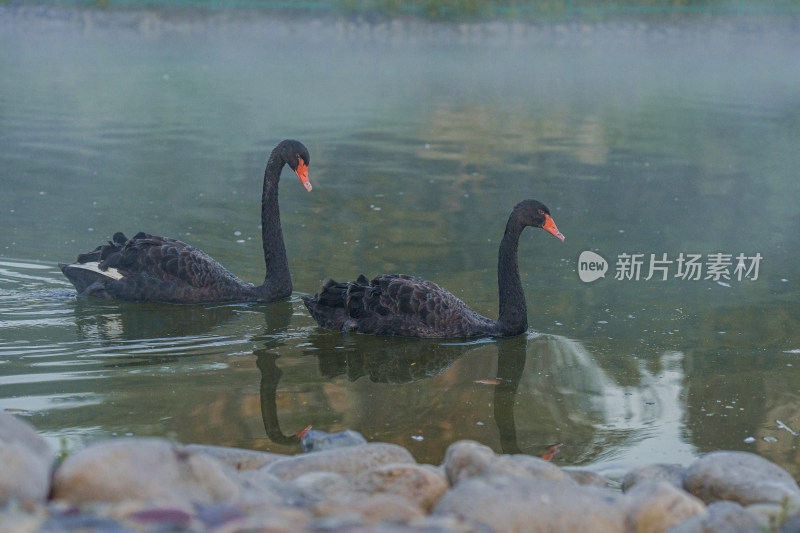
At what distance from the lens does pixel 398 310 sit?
5.97m

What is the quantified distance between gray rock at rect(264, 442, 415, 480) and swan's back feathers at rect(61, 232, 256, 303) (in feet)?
9.13

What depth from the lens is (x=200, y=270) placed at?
6562 millimetres

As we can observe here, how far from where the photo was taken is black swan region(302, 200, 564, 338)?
5941 mm

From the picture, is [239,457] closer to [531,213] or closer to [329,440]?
[329,440]

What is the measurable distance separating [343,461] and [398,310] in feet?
7.21

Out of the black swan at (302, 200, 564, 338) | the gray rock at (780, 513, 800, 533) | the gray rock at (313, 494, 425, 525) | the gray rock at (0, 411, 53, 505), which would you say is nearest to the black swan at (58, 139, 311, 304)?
the black swan at (302, 200, 564, 338)

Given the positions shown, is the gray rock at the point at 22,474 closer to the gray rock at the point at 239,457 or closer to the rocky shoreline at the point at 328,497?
the rocky shoreline at the point at 328,497

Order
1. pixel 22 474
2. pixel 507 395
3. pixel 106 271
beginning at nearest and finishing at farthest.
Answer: pixel 22 474, pixel 507 395, pixel 106 271

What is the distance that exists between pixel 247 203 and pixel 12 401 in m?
5.23

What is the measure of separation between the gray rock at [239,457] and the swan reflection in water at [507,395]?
47 centimetres

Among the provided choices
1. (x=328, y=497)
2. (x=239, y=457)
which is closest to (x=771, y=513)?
(x=328, y=497)

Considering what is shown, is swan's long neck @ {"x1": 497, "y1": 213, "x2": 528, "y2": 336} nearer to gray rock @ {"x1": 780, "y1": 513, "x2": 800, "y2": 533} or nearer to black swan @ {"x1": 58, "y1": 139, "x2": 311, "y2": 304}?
black swan @ {"x1": 58, "y1": 139, "x2": 311, "y2": 304}

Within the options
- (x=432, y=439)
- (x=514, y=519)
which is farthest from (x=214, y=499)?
(x=432, y=439)

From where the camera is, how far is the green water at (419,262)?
4.87 meters
